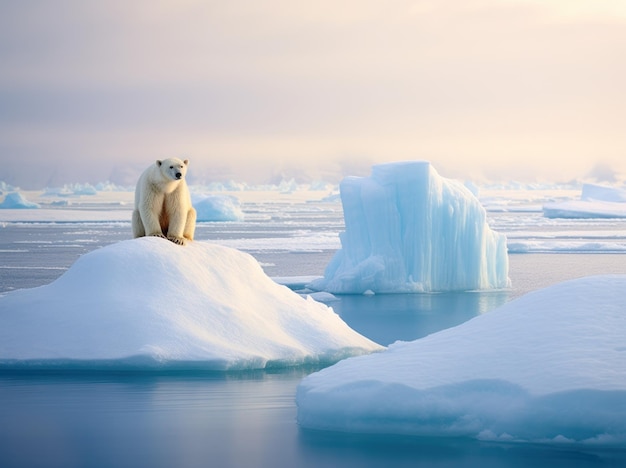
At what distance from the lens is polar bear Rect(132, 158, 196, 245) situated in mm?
9320

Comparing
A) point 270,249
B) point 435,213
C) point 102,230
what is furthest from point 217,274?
point 102,230

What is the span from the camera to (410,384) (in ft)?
21.2

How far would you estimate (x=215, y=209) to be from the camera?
5412cm

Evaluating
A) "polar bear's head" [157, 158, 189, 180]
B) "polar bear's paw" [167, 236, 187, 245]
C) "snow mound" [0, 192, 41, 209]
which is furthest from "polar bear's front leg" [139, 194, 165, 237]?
"snow mound" [0, 192, 41, 209]

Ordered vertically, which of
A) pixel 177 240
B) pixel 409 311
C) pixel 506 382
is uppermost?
pixel 177 240

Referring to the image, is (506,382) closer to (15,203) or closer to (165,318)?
(165,318)

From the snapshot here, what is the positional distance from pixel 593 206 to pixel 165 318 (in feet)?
194

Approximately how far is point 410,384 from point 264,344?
9.90 ft

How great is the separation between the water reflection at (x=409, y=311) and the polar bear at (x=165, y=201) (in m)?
3.89

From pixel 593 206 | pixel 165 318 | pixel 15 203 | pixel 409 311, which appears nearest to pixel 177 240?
pixel 165 318

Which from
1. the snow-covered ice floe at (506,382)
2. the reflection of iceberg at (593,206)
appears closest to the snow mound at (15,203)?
the reflection of iceberg at (593,206)

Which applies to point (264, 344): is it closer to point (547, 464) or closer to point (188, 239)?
point (188, 239)

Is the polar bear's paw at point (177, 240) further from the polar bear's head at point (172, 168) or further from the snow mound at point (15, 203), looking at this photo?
the snow mound at point (15, 203)

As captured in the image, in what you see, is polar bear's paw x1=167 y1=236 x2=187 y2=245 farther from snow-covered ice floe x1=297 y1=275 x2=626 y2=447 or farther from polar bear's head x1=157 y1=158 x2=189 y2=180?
snow-covered ice floe x1=297 y1=275 x2=626 y2=447
